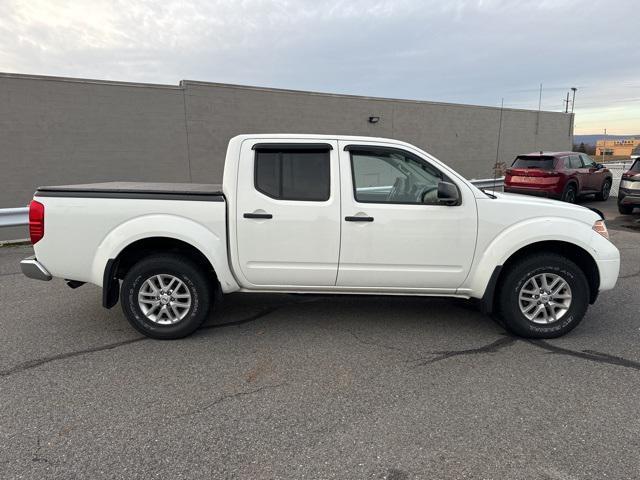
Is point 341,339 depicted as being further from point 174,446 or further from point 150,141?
point 150,141

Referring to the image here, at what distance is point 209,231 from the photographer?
4051 millimetres

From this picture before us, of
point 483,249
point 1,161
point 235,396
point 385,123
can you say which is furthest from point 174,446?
point 385,123

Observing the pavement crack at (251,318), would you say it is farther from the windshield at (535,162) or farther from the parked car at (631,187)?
the windshield at (535,162)

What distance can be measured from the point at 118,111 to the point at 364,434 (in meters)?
12.1

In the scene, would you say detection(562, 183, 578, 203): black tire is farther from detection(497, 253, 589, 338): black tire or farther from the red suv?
detection(497, 253, 589, 338): black tire

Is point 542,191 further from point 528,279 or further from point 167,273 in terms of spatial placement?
point 167,273

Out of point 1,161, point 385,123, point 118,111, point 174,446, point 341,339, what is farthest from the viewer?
point 385,123

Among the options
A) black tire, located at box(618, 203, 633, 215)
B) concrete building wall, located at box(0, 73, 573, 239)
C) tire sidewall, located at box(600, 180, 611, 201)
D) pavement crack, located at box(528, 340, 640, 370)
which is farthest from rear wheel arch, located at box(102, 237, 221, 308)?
tire sidewall, located at box(600, 180, 611, 201)

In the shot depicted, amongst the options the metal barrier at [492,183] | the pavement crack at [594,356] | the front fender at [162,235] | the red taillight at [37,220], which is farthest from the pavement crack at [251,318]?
the metal barrier at [492,183]

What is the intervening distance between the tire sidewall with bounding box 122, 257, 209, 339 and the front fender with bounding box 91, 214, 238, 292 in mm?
226

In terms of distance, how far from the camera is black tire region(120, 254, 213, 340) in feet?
13.4

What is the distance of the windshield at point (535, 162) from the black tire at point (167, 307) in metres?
11.7

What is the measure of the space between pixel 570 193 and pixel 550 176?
1240mm

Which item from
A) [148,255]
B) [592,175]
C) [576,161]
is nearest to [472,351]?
[148,255]
